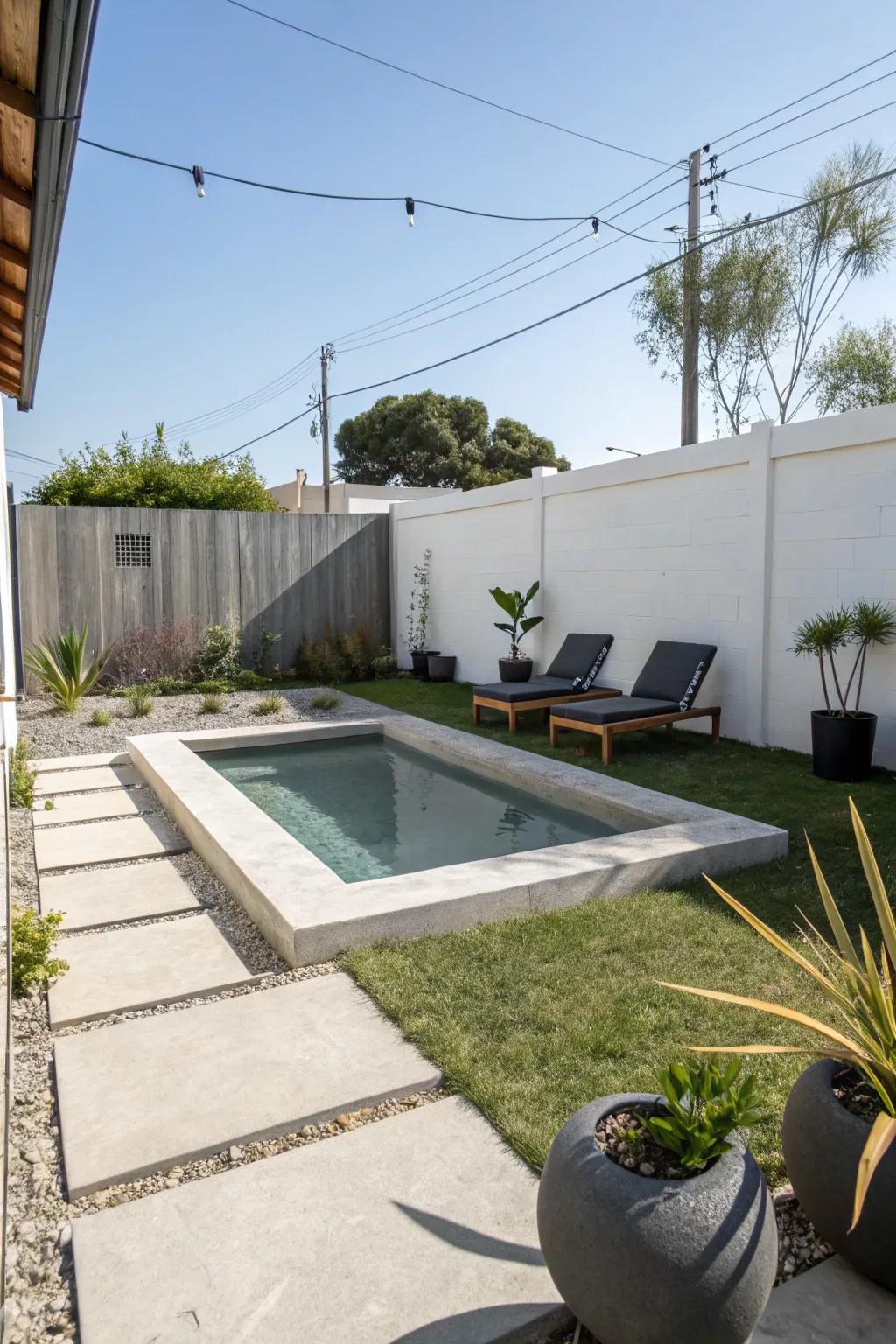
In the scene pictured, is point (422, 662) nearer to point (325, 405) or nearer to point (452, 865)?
point (452, 865)

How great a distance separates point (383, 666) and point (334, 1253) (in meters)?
10.1

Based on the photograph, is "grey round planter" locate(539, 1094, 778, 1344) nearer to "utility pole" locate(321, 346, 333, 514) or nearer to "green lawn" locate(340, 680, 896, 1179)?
"green lawn" locate(340, 680, 896, 1179)

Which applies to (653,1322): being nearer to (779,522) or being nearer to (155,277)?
(779,522)

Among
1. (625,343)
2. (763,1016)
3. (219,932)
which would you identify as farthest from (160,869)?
(625,343)

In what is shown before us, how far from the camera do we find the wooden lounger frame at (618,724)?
6566 millimetres

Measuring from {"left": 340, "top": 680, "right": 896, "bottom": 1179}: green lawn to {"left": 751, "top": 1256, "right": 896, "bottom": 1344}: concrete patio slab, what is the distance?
33cm

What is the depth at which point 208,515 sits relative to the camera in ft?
35.9

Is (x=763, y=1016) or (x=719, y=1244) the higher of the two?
(x=719, y=1244)

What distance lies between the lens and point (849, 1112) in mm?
1694

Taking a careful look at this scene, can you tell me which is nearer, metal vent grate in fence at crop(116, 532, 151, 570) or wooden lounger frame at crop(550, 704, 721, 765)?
Answer: wooden lounger frame at crop(550, 704, 721, 765)

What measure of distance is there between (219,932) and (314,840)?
6.02 ft

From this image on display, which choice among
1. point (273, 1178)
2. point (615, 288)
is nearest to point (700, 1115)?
point (273, 1178)

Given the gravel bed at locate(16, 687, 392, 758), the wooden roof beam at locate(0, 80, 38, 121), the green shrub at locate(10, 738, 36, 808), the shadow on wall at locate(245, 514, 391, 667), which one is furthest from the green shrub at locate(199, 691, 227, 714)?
the wooden roof beam at locate(0, 80, 38, 121)

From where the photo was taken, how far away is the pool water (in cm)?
508
